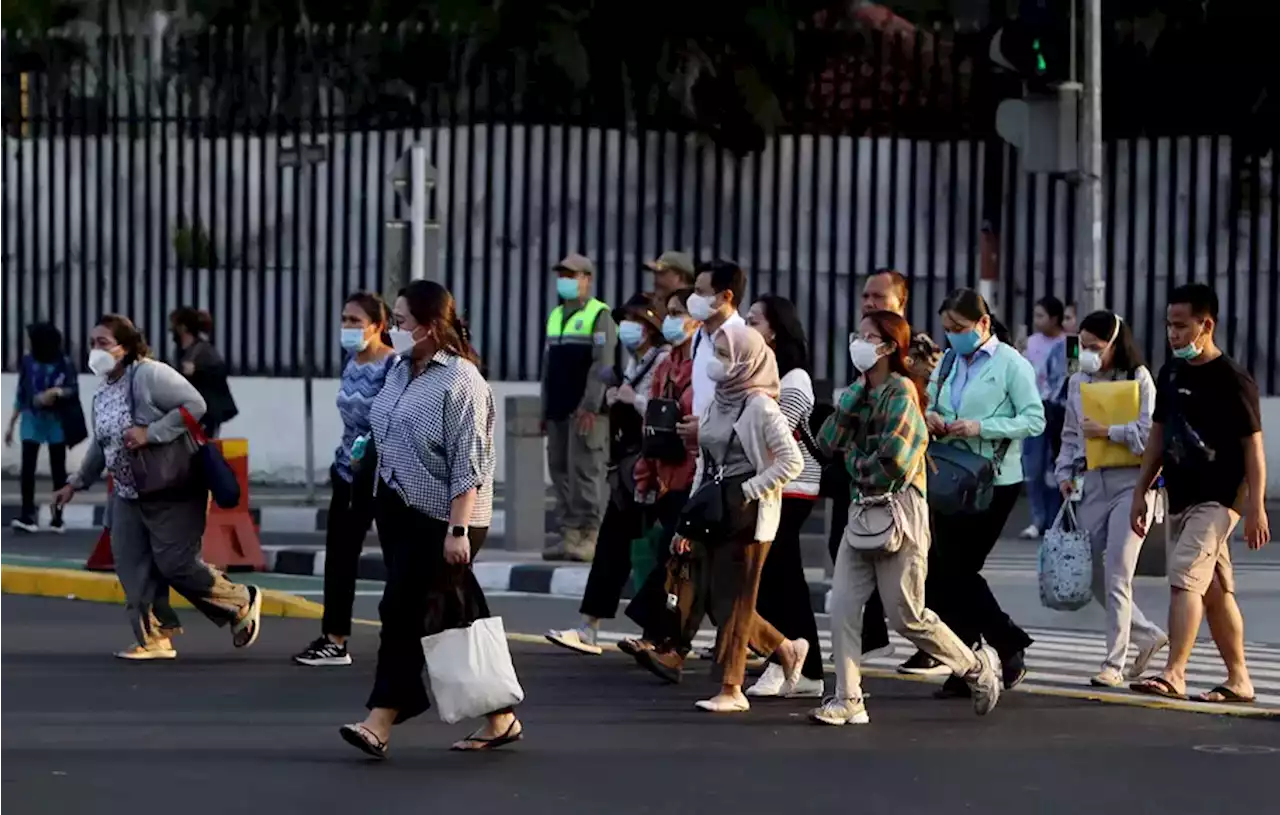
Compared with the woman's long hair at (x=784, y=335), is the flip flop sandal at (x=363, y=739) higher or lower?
lower

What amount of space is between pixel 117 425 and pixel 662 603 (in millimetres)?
2552

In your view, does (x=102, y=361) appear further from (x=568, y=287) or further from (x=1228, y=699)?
(x=1228, y=699)

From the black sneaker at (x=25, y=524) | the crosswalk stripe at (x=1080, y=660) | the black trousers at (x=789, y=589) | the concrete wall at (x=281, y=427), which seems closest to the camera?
the black trousers at (x=789, y=589)

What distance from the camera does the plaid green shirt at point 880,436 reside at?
1010 cm

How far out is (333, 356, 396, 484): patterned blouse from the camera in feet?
38.7

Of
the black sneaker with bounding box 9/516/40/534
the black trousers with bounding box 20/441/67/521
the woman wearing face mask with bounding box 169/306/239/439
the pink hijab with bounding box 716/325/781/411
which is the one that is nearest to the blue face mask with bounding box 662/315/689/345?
the pink hijab with bounding box 716/325/781/411

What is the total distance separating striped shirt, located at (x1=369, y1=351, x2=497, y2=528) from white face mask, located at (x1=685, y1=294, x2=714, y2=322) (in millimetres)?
1768

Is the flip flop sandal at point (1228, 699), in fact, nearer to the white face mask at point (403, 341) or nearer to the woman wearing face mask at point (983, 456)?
the woman wearing face mask at point (983, 456)

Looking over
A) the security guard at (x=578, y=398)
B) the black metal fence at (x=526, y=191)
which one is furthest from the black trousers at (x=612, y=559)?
the black metal fence at (x=526, y=191)

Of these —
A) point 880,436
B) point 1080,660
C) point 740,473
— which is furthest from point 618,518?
point 880,436

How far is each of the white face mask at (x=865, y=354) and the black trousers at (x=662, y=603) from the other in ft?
4.34

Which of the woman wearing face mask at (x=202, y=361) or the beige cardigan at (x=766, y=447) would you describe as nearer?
the beige cardigan at (x=766, y=447)

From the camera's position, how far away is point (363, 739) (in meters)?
9.21

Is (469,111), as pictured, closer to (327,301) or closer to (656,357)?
(327,301)
